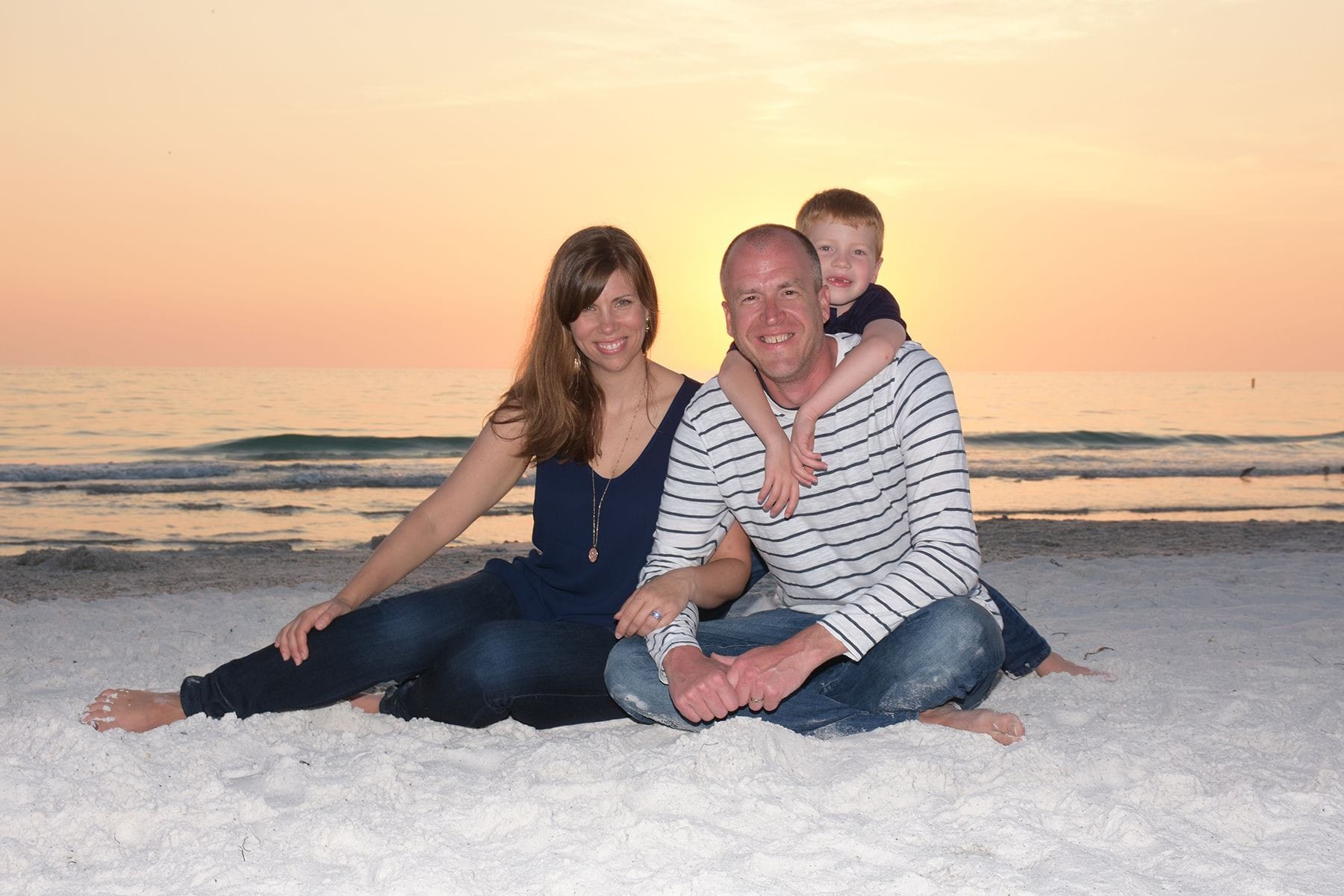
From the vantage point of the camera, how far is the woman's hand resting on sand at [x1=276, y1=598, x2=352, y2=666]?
2.86 meters

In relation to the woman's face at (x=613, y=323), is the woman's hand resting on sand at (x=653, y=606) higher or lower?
lower

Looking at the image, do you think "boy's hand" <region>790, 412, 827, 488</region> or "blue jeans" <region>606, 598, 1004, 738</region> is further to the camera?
"boy's hand" <region>790, 412, 827, 488</region>

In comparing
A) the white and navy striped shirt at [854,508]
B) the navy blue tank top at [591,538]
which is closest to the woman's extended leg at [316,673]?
the navy blue tank top at [591,538]

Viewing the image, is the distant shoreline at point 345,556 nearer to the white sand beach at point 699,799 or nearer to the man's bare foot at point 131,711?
the white sand beach at point 699,799

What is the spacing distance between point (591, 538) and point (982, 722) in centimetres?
121

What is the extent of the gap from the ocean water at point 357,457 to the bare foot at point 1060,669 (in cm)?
592

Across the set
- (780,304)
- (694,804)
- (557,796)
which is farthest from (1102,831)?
(780,304)

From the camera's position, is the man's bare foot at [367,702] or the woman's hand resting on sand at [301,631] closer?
the woman's hand resting on sand at [301,631]

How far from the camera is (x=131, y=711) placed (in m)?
2.80

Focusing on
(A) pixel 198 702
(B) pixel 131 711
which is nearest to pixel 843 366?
(A) pixel 198 702

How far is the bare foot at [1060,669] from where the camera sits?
3414mm

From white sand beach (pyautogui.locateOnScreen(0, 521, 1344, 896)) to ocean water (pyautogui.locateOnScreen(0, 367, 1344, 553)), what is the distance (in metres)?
6.10

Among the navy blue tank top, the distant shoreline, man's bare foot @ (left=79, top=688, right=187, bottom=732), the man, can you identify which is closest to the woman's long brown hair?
the navy blue tank top

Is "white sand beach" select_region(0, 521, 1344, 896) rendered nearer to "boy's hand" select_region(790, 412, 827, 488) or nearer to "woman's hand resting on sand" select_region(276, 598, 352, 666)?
"woman's hand resting on sand" select_region(276, 598, 352, 666)
